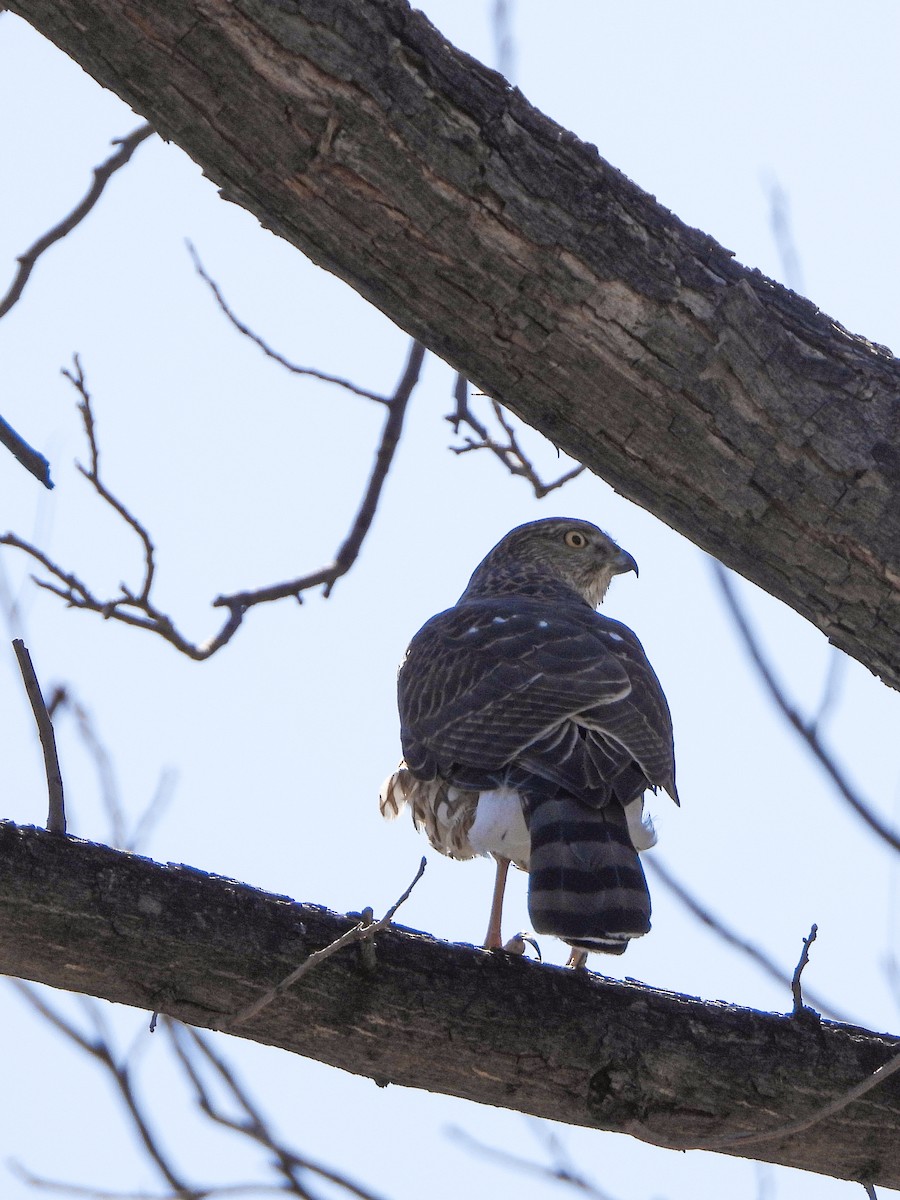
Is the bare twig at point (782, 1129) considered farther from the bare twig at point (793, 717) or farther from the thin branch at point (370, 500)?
the thin branch at point (370, 500)

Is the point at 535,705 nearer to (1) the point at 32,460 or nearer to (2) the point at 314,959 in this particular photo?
(2) the point at 314,959

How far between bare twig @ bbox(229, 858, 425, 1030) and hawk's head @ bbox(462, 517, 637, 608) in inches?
165

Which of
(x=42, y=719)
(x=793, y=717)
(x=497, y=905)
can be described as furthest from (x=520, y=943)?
(x=42, y=719)

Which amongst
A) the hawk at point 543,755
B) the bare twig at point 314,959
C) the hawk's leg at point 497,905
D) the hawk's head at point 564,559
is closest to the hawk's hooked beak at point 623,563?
the hawk's head at point 564,559

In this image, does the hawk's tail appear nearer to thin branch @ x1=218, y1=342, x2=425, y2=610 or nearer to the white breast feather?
the white breast feather

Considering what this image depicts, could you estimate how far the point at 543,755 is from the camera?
4195 millimetres

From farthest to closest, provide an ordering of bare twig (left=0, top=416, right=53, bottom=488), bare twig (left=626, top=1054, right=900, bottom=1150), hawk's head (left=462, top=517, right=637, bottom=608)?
hawk's head (left=462, top=517, right=637, bottom=608) → bare twig (left=626, top=1054, right=900, bottom=1150) → bare twig (left=0, top=416, right=53, bottom=488)

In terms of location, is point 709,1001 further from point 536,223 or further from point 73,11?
point 73,11

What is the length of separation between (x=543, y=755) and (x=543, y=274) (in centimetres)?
214

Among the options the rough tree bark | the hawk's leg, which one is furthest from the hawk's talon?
the rough tree bark

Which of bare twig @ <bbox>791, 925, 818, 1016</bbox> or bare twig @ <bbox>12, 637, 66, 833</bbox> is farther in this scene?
bare twig @ <bbox>791, 925, 818, 1016</bbox>

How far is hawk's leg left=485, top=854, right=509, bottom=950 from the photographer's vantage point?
15.2 ft

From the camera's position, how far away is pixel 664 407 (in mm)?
2436

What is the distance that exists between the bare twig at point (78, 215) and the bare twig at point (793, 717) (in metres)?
1.96
